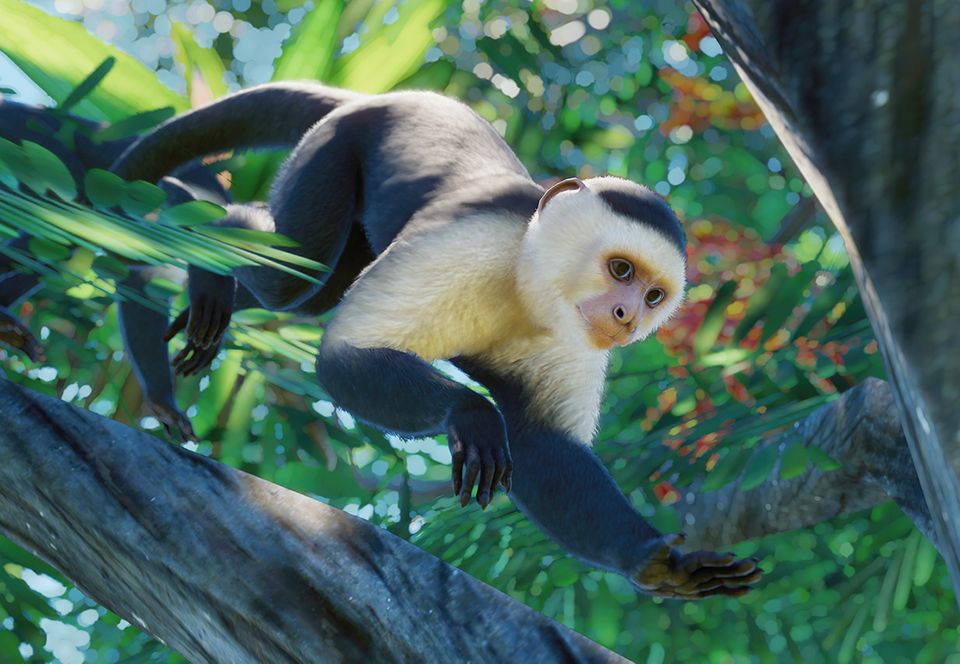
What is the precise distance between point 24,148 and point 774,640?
10.7ft

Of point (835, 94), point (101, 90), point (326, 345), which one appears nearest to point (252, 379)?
point (101, 90)

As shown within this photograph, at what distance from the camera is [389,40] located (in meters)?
3.43

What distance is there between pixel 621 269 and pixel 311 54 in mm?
1750

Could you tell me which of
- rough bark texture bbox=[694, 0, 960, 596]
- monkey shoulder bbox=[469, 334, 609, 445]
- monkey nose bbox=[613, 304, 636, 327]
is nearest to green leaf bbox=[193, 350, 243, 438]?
monkey shoulder bbox=[469, 334, 609, 445]

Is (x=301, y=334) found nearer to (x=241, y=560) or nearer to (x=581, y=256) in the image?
(x=581, y=256)

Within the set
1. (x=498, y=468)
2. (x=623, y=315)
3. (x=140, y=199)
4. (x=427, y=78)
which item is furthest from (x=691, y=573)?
(x=427, y=78)

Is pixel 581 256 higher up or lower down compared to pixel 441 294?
higher up

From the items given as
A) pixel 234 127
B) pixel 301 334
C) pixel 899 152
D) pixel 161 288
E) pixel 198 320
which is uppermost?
pixel 899 152

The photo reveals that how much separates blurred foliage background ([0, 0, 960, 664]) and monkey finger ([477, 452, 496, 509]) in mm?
809

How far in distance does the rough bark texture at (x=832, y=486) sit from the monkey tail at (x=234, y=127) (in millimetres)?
1228

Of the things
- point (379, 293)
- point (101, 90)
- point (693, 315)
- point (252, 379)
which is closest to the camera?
point (379, 293)

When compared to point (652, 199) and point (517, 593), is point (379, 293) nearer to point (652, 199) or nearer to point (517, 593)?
point (652, 199)

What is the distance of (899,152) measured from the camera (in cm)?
109

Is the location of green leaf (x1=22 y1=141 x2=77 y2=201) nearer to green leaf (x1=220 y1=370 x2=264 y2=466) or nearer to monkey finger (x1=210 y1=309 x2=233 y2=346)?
monkey finger (x1=210 y1=309 x2=233 y2=346)
